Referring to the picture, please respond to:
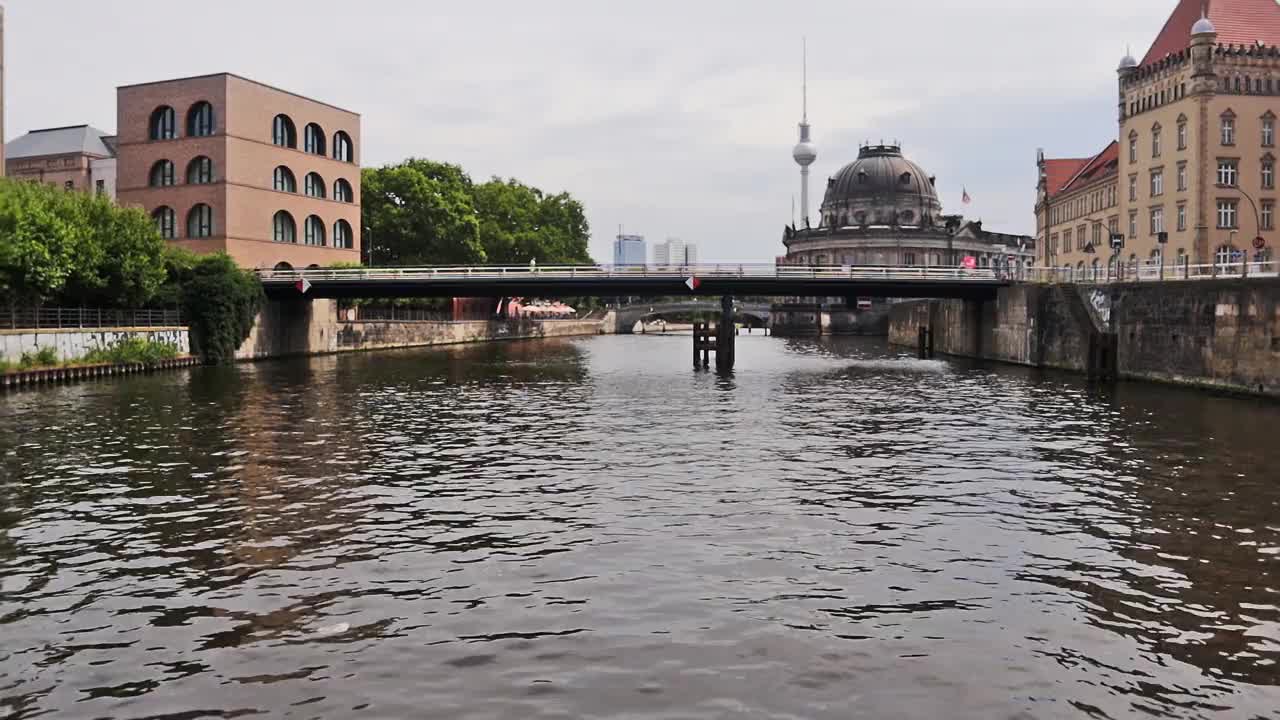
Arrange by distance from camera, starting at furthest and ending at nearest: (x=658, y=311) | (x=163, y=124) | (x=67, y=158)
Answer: (x=658, y=311)
(x=67, y=158)
(x=163, y=124)

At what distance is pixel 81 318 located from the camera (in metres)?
58.7

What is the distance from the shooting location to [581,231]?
486 ft

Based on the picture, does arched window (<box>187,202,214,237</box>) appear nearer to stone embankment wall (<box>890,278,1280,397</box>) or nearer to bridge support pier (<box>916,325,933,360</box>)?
bridge support pier (<box>916,325,933,360</box>)

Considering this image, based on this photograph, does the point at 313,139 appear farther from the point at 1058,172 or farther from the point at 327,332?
the point at 1058,172

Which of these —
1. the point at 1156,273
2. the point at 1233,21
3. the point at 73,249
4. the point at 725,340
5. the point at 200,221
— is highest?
the point at 1233,21

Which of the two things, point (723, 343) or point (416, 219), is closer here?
point (723, 343)

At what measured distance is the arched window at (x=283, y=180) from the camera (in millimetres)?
89500

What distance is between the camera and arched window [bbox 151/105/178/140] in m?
87.1

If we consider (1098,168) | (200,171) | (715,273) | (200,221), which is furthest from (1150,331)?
(200,171)

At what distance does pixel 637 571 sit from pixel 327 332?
259 feet

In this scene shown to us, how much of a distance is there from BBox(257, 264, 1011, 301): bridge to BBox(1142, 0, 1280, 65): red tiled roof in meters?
27.6

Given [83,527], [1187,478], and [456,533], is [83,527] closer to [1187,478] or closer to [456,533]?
[456,533]

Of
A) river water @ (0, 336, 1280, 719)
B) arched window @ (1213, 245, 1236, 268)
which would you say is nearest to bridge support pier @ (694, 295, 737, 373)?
arched window @ (1213, 245, 1236, 268)

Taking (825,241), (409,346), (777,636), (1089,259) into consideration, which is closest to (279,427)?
(777,636)
